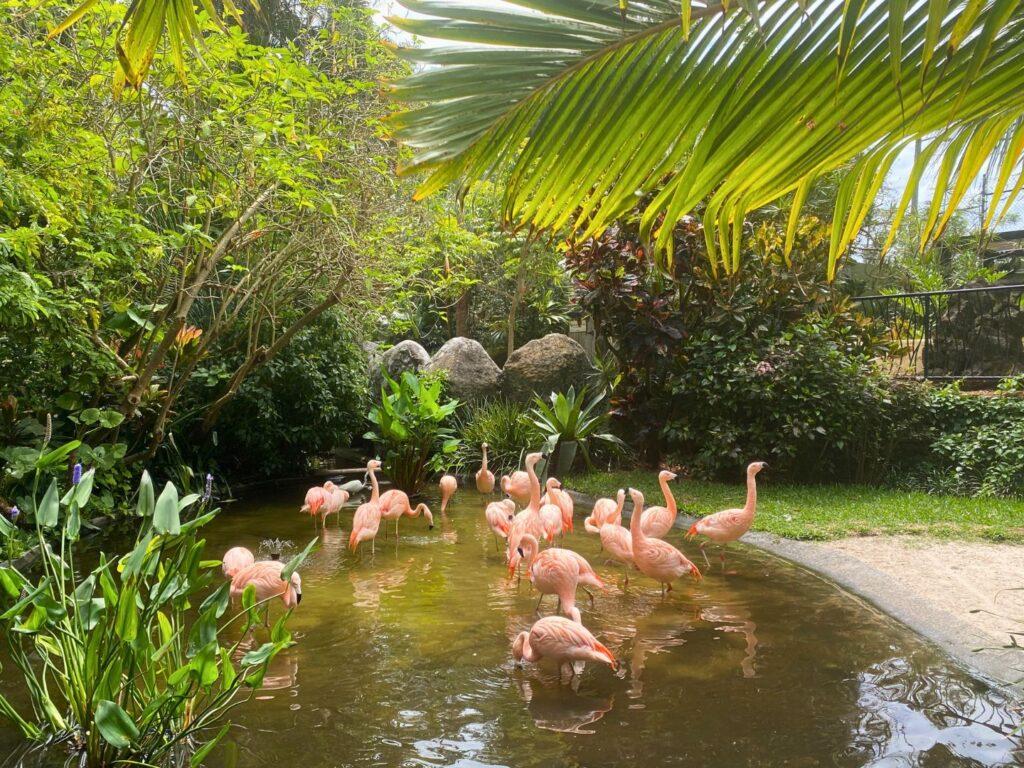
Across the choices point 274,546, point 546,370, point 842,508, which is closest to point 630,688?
point 274,546

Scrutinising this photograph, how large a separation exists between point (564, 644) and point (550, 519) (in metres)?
2.82

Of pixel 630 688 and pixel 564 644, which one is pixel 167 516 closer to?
pixel 564 644

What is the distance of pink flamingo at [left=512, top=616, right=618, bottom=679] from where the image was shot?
401cm

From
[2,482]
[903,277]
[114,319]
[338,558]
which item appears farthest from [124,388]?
Answer: [903,277]

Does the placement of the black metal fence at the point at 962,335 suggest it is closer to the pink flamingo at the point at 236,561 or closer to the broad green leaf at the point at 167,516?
the pink flamingo at the point at 236,561

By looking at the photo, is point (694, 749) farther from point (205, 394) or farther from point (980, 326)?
point (980, 326)

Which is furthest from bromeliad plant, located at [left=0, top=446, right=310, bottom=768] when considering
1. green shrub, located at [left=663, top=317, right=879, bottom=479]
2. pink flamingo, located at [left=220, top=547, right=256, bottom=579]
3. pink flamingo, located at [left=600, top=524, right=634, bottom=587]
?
green shrub, located at [left=663, top=317, right=879, bottom=479]

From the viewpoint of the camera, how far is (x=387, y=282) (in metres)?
9.94

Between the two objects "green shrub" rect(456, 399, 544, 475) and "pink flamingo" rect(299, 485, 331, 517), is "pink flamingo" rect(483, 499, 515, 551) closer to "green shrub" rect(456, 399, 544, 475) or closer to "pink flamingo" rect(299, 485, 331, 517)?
"pink flamingo" rect(299, 485, 331, 517)

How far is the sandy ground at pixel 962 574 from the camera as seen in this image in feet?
15.4

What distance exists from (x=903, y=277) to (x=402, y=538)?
13365mm

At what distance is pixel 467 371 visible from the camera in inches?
538

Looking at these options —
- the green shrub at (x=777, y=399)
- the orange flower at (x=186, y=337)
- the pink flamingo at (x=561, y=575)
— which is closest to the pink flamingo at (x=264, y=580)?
the pink flamingo at (x=561, y=575)

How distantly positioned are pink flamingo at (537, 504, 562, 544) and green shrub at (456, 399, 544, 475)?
436cm
